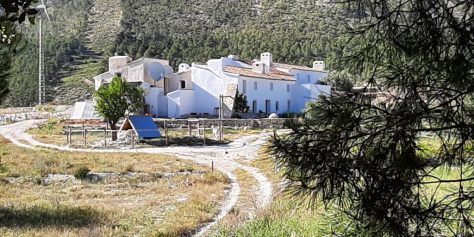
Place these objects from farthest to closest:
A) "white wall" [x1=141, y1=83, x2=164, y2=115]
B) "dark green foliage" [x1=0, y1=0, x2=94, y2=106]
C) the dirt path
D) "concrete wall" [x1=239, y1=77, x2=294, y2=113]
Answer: "dark green foliage" [x1=0, y1=0, x2=94, y2=106] → "concrete wall" [x1=239, y1=77, x2=294, y2=113] → "white wall" [x1=141, y1=83, x2=164, y2=115] → the dirt path

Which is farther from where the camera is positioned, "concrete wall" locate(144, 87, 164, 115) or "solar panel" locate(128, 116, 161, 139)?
"concrete wall" locate(144, 87, 164, 115)

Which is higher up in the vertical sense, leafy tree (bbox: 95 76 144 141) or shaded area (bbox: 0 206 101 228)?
leafy tree (bbox: 95 76 144 141)

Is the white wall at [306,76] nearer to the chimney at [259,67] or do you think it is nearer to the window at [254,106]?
the chimney at [259,67]

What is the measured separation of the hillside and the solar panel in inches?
1135

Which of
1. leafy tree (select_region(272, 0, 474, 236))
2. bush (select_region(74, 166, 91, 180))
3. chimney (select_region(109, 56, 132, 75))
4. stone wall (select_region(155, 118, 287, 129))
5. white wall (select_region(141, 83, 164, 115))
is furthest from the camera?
chimney (select_region(109, 56, 132, 75))

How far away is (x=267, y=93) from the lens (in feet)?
131

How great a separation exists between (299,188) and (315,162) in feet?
0.56

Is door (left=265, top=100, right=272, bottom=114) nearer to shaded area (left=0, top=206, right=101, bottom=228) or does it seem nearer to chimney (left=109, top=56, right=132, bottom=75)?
chimney (left=109, top=56, right=132, bottom=75)

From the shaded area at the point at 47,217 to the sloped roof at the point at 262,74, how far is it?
28.1 metres

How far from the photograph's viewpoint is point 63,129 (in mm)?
33094

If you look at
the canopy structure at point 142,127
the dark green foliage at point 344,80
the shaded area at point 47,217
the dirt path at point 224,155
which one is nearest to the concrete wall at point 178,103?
the dirt path at point 224,155

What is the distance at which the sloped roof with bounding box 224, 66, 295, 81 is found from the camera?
38.4 metres

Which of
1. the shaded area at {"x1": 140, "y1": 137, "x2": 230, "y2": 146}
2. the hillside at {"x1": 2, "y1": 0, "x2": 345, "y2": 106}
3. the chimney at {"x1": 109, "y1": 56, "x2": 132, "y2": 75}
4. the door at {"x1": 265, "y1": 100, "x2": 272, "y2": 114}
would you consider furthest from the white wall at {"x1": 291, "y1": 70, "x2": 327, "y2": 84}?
the shaded area at {"x1": 140, "y1": 137, "x2": 230, "y2": 146}

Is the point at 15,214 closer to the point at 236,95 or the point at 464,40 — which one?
the point at 464,40
